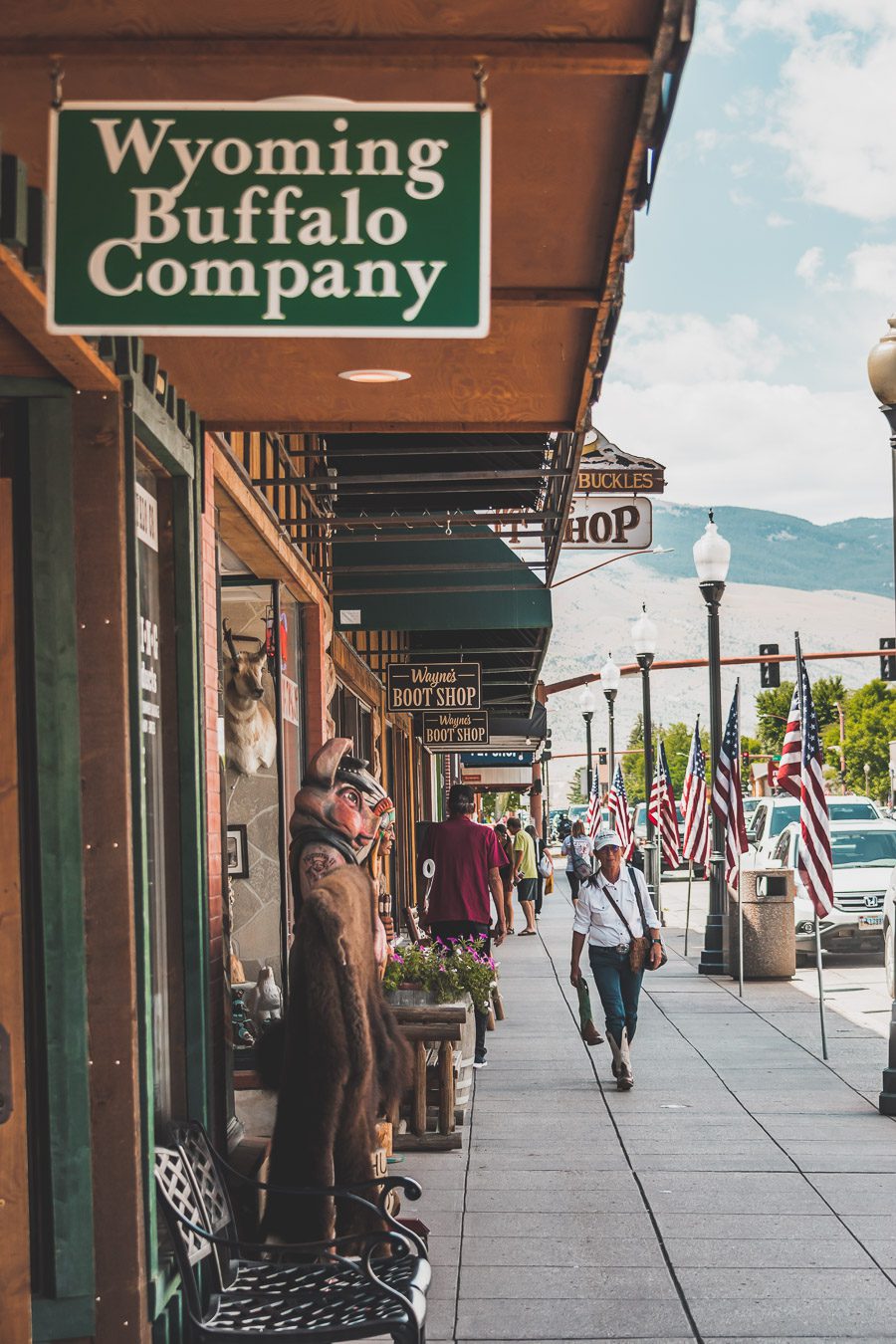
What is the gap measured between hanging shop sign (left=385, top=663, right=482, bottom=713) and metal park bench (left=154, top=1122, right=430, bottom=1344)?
33.1ft

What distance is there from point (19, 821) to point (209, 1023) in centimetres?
170

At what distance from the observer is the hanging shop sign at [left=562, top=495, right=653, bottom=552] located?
537 inches

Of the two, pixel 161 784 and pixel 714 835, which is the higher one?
pixel 161 784

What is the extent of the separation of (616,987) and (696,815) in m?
10.6

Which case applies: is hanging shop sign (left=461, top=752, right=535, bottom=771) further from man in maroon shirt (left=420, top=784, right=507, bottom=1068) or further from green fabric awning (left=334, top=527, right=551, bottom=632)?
man in maroon shirt (left=420, top=784, right=507, bottom=1068)

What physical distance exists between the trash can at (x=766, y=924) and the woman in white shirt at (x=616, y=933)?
701cm

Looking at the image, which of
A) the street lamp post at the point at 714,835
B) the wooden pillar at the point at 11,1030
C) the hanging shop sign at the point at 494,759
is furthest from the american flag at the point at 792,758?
the hanging shop sign at the point at 494,759

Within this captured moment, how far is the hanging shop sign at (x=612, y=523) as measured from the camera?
13648 millimetres

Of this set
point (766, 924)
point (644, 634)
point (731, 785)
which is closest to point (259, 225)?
point (731, 785)

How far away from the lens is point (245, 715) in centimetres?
901

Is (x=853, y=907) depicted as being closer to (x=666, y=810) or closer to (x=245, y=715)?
(x=666, y=810)

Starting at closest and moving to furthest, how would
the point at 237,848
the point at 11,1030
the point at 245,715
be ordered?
the point at 11,1030, the point at 245,715, the point at 237,848

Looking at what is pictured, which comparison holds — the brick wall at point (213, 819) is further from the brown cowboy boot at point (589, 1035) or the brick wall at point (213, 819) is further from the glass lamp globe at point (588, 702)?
A: the glass lamp globe at point (588, 702)

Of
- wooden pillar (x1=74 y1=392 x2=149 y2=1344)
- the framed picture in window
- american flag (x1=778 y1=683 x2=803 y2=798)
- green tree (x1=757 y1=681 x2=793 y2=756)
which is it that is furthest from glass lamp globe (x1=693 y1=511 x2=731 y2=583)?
green tree (x1=757 y1=681 x2=793 y2=756)
